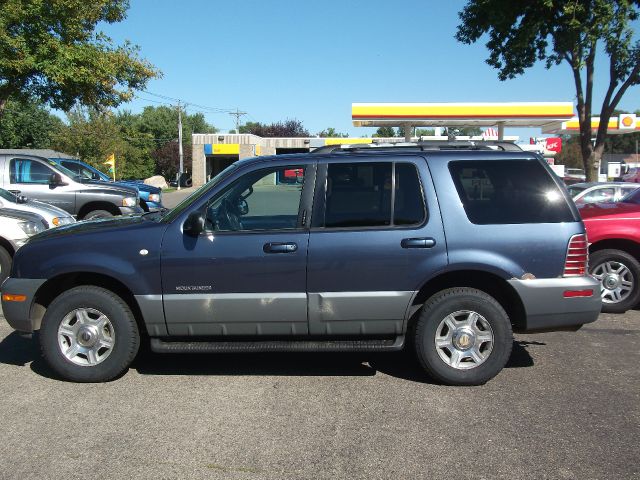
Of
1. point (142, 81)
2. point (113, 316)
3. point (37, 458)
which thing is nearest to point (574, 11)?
point (142, 81)

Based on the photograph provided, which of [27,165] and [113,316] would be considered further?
[27,165]

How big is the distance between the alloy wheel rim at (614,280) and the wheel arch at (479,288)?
2.81 m

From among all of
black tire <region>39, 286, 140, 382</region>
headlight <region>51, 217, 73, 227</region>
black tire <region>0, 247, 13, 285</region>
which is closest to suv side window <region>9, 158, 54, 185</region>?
headlight <region>51, 217, 73, 227</region>

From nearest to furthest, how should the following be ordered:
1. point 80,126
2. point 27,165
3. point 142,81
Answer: point 27,165
point 142,81
point 80,126

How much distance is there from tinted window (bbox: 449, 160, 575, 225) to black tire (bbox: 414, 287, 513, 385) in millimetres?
649

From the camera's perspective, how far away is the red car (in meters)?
7.26

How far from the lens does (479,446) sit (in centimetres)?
388

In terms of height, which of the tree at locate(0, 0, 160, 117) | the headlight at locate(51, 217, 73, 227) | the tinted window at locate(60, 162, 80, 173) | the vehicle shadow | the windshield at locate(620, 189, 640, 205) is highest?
the tree at locate(0, 0, 160, 117)

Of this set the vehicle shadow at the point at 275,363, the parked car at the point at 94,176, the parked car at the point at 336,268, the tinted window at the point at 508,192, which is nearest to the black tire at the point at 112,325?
the parked car at the point at 336,268

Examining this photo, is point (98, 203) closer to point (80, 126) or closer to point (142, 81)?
point (142, 81)

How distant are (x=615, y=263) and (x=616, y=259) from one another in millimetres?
62

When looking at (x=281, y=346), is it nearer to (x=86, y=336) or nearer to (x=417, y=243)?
(x=417, y=243)

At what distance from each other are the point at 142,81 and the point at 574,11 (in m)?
11.3

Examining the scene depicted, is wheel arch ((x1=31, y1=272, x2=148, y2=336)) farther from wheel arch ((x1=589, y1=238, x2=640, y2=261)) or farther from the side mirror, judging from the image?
wheel arch ((x1=589, y1=238, x2=640, y2=261))
